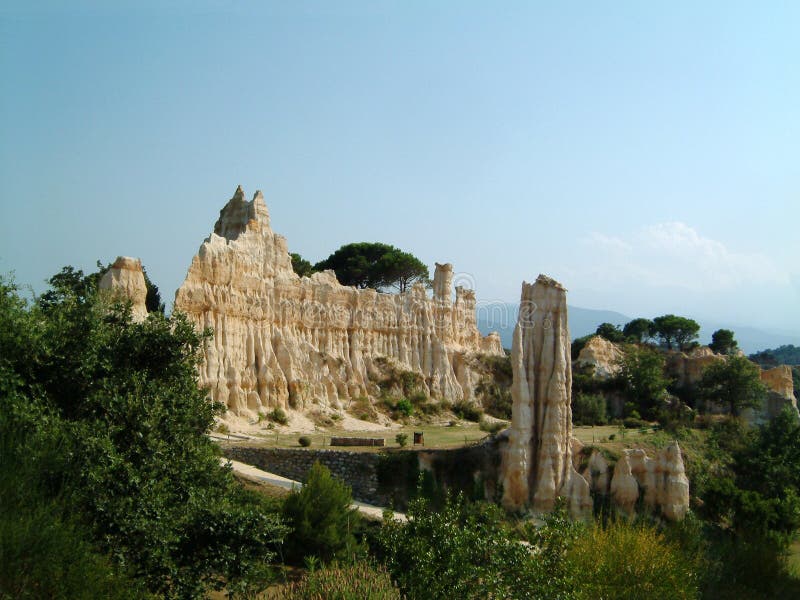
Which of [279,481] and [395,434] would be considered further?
[395,434]

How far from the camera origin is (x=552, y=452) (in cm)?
2512

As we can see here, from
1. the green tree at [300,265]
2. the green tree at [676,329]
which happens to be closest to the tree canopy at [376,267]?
the green tree at [300,265]

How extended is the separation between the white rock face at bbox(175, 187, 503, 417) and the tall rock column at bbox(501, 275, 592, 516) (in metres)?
12.6

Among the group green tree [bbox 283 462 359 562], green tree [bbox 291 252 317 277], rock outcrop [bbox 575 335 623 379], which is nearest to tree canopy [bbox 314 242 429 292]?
green tree [bbox 291 252 317 277]

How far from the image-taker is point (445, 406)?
45.2 metres

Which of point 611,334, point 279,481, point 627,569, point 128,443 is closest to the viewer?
point 128,443

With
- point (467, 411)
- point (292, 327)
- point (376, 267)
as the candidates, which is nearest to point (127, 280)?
point (292, 327)

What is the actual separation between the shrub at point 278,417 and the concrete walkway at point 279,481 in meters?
7.52

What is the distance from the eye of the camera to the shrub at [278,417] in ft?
113

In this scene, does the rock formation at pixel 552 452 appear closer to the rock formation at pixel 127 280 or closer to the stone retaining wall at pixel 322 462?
the stone retaining wall at pixel 322 462

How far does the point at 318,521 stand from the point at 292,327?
21329mm

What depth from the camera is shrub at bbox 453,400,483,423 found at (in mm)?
44772

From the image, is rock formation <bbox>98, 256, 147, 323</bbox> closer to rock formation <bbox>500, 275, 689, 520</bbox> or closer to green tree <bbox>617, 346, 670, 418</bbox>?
rock formation <bbox>500, 275, 689, 520</bbox>

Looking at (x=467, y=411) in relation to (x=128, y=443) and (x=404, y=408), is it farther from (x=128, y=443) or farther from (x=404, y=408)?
(x=128, y=443)
